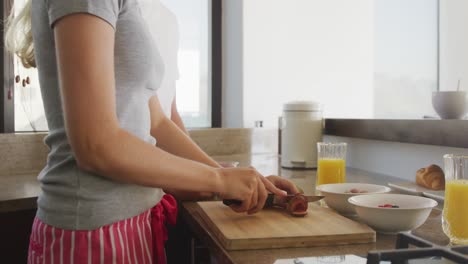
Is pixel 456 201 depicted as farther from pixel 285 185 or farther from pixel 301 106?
pixel 301 106

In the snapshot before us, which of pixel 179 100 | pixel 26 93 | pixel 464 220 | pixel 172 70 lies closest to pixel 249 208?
pixel 464 220

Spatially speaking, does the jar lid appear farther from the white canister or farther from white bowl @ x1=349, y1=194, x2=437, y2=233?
white bowl @ x1=349, y1=194, x2=437, y2=233

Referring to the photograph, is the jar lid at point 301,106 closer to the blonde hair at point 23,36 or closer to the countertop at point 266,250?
the countertop at point 266,250

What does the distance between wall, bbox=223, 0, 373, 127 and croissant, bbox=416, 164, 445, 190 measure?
1.25 m

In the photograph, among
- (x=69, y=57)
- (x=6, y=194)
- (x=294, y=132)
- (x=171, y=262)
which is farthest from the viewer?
(x=294, y=132)

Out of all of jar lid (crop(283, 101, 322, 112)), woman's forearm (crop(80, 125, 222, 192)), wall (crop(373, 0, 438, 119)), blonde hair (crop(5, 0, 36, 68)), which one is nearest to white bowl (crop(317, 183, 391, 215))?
woman's forearm (crop(80, 125, 222, 192))

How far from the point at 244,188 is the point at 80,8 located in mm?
395

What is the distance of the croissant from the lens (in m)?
1.10

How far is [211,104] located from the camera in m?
2.57

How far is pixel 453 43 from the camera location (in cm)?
306

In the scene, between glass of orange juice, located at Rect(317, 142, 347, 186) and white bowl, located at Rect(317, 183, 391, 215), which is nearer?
white bowl, located at Rect(317, 183, 391, 215)

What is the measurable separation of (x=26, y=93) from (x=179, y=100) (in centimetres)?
78

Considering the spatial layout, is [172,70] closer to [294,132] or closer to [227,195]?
[294,132]

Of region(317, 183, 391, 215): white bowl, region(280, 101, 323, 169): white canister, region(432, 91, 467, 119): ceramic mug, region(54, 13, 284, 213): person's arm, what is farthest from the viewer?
region(280, 101, 323, 169): white canister
